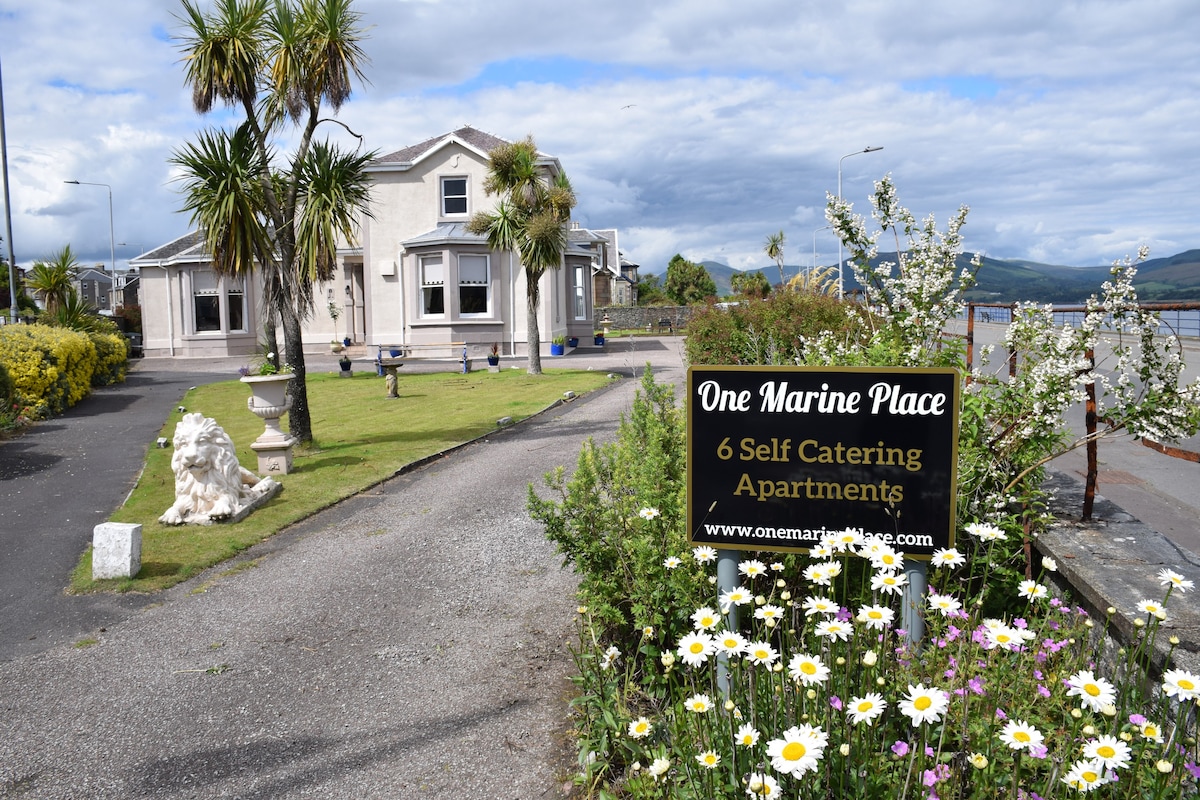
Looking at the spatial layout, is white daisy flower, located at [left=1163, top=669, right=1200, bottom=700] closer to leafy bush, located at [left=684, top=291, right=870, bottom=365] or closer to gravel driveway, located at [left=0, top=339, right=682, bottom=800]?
gravel driveway, located at [left=0, top=339, right=682, bottom=800]

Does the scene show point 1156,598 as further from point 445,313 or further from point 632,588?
point 445,313

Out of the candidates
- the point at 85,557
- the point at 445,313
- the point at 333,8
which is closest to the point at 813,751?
the point at 85,557

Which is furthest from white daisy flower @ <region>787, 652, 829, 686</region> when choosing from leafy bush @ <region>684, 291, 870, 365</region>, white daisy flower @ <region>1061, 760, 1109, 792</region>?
leafy bush @ <region>684, 291, 870, 365</region>

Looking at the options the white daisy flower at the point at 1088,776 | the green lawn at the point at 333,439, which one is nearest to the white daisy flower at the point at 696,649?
the white daisy flower at the point at 1088,776

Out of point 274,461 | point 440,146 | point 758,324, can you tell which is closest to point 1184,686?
point 274,461

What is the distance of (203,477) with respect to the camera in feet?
28.0

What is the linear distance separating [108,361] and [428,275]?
1044 cm

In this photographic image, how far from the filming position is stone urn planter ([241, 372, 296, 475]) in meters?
10.7

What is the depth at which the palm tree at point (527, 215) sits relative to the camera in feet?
74.1

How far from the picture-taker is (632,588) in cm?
435

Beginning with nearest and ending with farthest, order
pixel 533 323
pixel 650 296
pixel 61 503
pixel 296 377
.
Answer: pixel 61 503 < pixel 296 377 < pixel 533 323 < pixel 650 296

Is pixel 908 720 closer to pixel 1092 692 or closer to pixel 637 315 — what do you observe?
pixel 1092 692

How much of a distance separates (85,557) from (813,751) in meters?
7.39

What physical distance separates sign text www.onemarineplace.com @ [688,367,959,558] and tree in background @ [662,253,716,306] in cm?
7067
